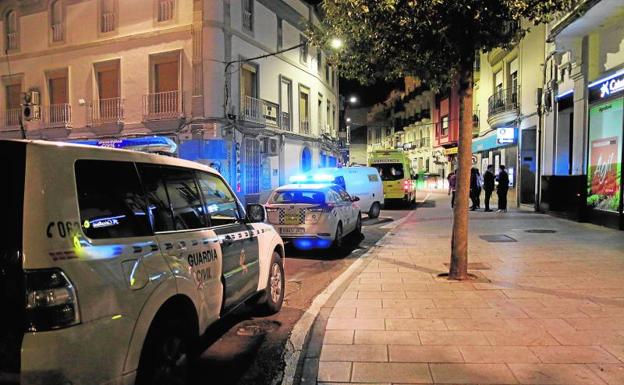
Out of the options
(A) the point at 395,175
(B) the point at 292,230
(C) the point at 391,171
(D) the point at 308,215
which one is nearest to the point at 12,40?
(C) the point at 391,171

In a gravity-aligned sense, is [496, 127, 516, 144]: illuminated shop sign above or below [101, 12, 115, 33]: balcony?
below

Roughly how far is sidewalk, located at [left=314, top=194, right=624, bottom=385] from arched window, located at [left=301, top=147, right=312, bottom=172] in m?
20.2

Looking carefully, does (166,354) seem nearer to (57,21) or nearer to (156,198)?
(156,198)

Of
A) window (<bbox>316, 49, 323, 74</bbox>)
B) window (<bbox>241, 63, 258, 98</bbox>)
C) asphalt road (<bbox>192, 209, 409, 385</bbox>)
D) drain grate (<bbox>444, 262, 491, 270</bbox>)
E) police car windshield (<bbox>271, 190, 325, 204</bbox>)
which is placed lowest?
asphalt road (<bbox>192, 209, 409, 385</bbox>)

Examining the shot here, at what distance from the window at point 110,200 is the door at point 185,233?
14cm

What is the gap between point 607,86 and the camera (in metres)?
12.6

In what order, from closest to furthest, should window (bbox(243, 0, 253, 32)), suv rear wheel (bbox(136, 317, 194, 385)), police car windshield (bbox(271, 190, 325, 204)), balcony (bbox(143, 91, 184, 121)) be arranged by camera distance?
suv rear wheel (bbox(136, 317, 194, 385)), police car windshield (bbox(271, 190, 325, 204)), balcony (bbox(143, 91, 184, 121)), window (bbox(243, 0, 253, 32))

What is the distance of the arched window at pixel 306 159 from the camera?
29672 mm

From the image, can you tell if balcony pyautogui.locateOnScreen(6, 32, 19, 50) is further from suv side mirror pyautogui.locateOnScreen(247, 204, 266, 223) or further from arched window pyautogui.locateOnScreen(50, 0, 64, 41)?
suv side mirror pyautogui.locateOnScreen(247, 204, 266, 223)

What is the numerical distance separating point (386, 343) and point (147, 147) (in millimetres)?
9054

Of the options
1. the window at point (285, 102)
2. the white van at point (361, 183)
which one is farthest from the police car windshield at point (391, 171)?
the window at point (285, 102)

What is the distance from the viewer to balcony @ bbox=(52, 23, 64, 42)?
23766 mm

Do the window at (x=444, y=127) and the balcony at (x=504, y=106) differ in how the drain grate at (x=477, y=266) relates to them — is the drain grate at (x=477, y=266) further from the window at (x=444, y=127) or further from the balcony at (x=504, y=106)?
the window at (x=444, y=127)

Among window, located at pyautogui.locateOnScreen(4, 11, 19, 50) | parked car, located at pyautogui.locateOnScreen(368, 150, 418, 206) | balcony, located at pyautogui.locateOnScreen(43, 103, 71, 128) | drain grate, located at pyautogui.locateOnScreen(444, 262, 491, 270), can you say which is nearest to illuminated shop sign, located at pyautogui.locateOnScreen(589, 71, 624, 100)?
drain grate, located at pyautogui.locateOnScreen(444, 262, 491, 270)
